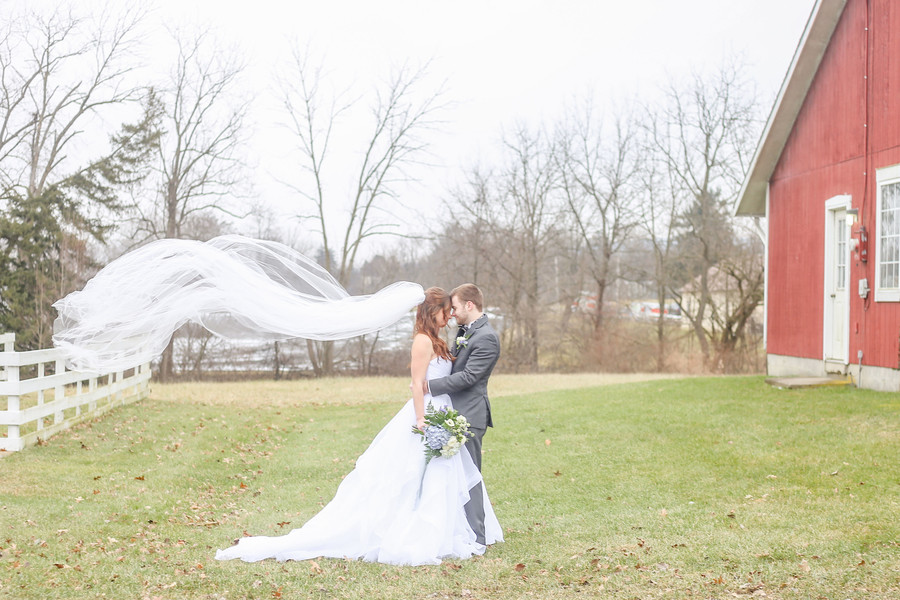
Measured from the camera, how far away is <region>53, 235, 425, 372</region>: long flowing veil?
7.28 metres

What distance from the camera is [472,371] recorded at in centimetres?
700

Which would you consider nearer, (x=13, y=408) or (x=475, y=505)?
(x=475, y=505)

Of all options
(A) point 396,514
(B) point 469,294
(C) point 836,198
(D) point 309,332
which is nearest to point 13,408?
(D) point 309,332

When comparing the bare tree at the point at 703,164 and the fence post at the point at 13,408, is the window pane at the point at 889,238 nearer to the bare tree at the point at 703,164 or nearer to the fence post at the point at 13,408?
the fence post at the point at 13,408

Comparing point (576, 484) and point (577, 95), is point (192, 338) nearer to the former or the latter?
point (577, 95)

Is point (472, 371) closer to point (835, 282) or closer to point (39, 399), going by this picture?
point (39, 399)

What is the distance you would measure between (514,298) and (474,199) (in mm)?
5445

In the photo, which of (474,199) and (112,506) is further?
(474,199)

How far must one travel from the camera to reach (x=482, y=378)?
7.14m

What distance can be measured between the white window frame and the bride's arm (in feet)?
35.1

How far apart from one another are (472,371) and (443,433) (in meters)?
0.60

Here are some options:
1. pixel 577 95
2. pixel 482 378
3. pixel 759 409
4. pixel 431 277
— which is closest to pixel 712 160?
pixel 577 95

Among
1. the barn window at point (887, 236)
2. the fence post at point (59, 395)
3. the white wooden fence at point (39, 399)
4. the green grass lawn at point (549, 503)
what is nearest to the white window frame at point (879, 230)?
the barn window at point (887, 236)

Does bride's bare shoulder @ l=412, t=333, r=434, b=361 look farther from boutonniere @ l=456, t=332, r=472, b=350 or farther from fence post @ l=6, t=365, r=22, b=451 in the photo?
fence post @ l=6, t=365, r=22, b=451
